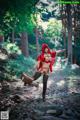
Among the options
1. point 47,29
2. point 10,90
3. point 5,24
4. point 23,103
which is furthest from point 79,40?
point 23,103

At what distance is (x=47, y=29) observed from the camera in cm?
3803

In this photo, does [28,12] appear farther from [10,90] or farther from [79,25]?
[79,25]

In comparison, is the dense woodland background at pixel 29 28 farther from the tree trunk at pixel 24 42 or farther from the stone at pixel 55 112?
the stone at pixel 55 112

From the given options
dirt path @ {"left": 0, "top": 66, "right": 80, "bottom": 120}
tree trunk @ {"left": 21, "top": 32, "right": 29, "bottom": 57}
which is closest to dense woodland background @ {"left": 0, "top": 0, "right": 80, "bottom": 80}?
tree trunk @ {"left": 21, "top": 32, "right": 29, "bottom": 57}

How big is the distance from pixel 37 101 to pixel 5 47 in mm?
13208

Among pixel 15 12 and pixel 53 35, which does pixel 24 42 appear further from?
pixel 15 12

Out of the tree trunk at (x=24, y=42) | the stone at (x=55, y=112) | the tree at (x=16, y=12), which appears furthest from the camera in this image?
the tree trunk at (x=24, y=42)

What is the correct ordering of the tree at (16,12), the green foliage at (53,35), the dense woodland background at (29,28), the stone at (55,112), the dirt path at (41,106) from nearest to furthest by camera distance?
the dirt path at (41,106) < the stone at (55,112) < the tree at (16,12) < the dense woodland background at (29,28) < the green foliage at (53,35)

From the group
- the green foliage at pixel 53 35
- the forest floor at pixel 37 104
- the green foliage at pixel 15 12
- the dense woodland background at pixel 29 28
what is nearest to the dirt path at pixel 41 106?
the forest floor at pixel 37 104

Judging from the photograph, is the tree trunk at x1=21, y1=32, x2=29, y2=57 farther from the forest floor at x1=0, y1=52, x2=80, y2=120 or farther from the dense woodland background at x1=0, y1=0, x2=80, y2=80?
the forest floor at x1=0, y1=52, x2=80, y2=120

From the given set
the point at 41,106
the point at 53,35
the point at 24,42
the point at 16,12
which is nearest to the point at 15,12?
the point at 16,12

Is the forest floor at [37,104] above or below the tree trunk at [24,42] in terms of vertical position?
below

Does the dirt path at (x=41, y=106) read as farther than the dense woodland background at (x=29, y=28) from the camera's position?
No

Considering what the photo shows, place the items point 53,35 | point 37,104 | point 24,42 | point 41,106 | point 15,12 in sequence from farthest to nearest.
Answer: point 53,35, point 24,42, point 15,12, point 37,104, point 41,106
